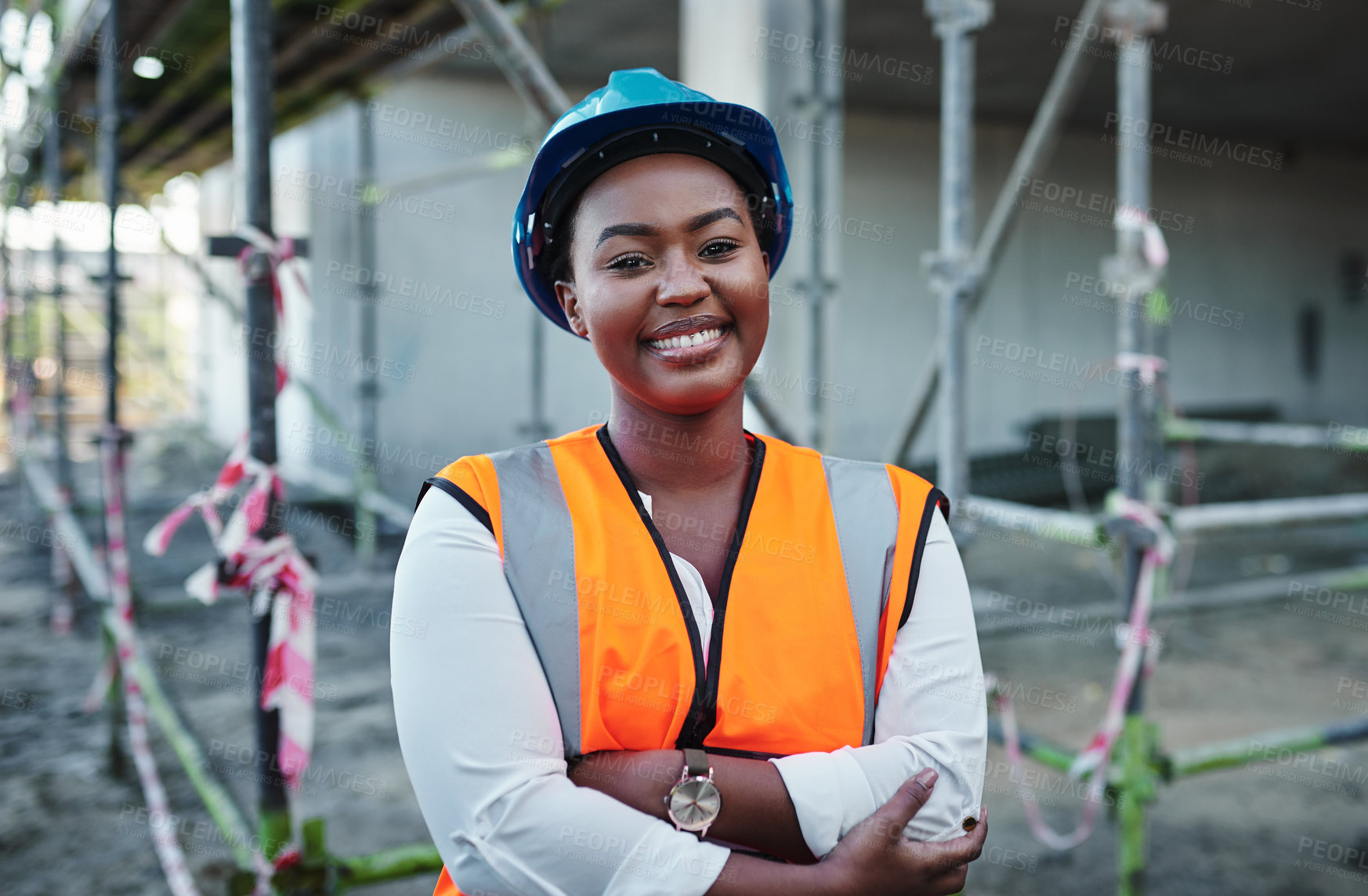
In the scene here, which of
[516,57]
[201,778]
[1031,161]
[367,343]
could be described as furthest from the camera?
[367,343]

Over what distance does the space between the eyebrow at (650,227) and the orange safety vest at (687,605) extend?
0.27 metres

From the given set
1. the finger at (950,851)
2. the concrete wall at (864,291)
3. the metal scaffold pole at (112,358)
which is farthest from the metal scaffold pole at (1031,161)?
the metal scaffold pole at (112,358)

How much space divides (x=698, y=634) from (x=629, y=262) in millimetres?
470

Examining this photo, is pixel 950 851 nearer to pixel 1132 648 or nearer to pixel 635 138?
pixel 635 138

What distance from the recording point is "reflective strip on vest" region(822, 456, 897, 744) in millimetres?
1283

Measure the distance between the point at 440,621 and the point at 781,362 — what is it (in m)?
3.76

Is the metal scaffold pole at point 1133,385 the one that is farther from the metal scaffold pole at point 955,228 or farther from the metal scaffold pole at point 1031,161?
the metal scaffold pole at point 955,228

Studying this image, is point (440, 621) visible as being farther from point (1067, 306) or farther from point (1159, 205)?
point (1159, 205)

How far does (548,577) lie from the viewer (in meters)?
1.20

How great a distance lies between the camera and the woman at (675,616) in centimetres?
112

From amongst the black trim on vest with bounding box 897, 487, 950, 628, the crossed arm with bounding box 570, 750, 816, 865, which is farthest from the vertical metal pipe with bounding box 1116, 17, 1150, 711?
the crossed arm with bounding box 570, 750, 816, 865

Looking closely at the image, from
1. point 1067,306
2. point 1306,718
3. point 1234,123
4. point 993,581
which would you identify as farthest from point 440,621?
point 1234,123

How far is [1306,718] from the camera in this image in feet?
15.2

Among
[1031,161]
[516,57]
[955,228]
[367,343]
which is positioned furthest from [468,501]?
[367,343]
